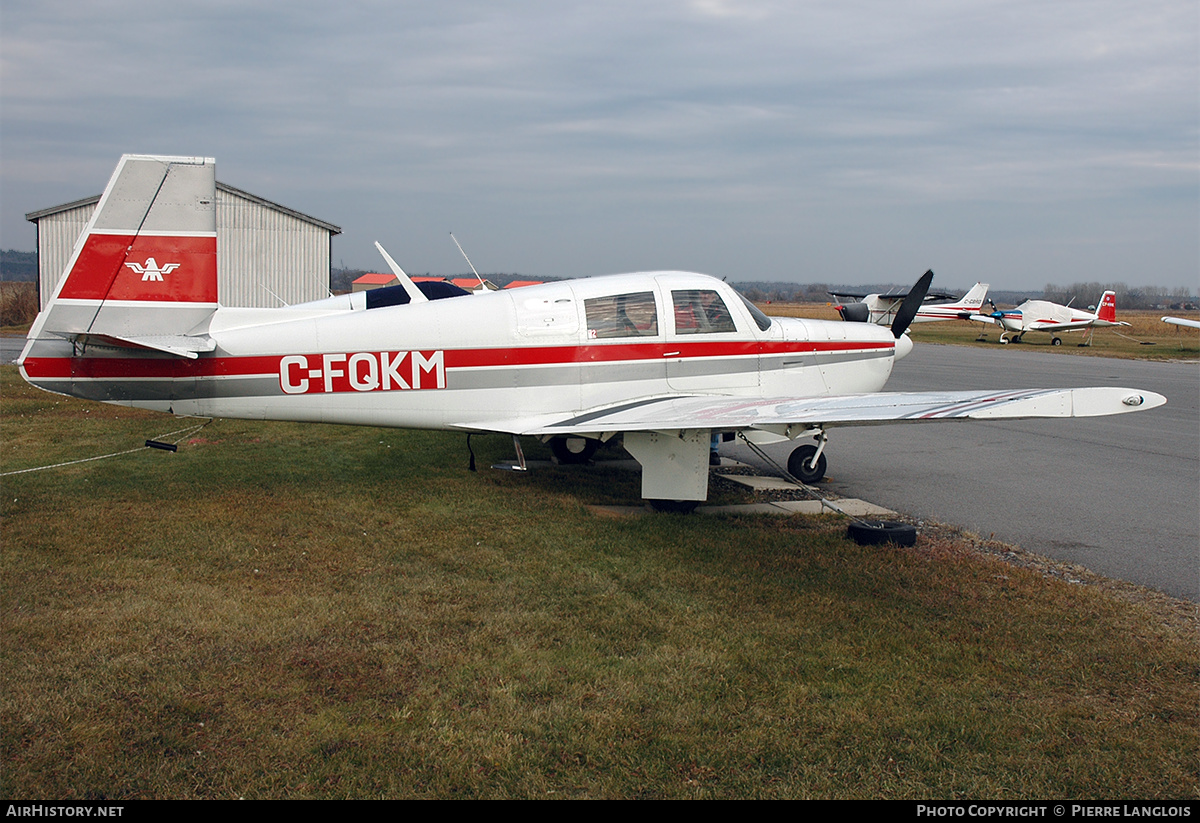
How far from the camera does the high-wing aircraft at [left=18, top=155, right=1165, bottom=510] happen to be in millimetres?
6453

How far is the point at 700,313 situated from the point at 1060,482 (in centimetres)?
489

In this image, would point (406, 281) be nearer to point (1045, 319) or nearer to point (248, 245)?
Result: point (248, 245)

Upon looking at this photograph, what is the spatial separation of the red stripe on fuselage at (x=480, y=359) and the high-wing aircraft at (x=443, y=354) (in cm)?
1

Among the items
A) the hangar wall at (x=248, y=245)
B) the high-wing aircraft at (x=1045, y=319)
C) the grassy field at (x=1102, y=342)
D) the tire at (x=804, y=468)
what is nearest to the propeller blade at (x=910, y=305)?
the tire at (x=804, y=468)

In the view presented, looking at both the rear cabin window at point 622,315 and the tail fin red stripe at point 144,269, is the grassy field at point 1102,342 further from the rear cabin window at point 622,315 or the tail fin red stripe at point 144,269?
the tail fin red stripe at point 144,269

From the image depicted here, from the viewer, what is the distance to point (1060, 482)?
939cm

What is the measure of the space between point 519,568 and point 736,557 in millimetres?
1646

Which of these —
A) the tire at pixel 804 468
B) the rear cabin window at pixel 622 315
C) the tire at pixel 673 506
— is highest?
the rear cabin window at pixel 622 315

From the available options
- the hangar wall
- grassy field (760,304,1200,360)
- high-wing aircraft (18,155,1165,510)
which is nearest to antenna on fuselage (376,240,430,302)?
high-wing aircraft (18,155,1165,510)

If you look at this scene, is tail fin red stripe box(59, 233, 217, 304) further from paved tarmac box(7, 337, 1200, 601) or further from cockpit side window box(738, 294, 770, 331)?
paved tarmac box(7, 337, 1200, 601)

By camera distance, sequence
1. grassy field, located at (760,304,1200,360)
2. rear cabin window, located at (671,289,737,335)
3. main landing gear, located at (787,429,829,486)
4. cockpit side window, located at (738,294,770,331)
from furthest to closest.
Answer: grassy field, located at (760,304,1200,360) < main landing gear, located at (787,429,829,486) < cockpit side window, located at (738,294,770,331) < rear cabin window, located at (671,289,737,335)

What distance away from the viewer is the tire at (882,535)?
21.7ft

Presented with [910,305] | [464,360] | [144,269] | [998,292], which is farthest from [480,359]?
[998,292]

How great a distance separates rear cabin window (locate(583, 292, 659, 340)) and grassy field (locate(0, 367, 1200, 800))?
171 centimetres
